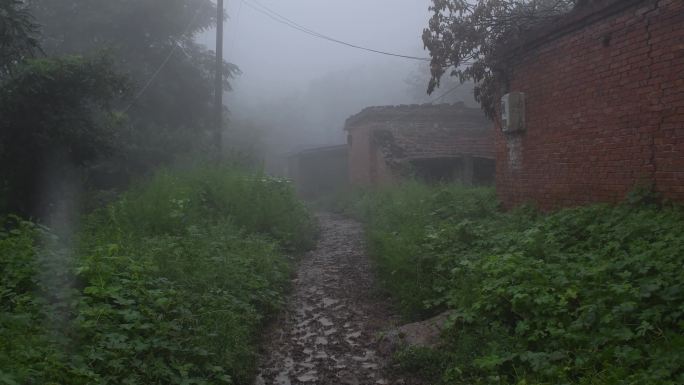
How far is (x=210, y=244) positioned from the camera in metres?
7.63

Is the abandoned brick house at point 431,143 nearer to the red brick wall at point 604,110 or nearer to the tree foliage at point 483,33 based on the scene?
the tree foliage at point 483,33

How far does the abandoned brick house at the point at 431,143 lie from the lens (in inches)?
778

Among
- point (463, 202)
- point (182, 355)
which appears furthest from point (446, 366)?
point (463, 202)

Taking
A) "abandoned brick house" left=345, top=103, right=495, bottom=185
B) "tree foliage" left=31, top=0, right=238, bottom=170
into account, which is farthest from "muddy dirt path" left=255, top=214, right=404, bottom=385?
"tree foliage" left=31, top=0, right=238, bottom=170

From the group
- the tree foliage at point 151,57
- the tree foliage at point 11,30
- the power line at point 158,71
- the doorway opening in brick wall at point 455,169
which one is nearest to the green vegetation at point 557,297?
the tree foliage at point 11,30

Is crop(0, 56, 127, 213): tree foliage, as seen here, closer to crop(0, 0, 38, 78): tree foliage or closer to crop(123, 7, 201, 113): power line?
crop(0, 0, 38, 78): tree foliage

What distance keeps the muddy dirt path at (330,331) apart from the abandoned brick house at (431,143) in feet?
34.2

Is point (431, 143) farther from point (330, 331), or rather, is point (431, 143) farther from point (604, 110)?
point (330, 331)

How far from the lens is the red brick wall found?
5.97 m

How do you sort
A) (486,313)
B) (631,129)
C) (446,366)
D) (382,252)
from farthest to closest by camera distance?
(382,252) → (631,129) → (486,313) → (446,366)

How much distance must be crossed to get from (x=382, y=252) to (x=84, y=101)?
7.77 metres

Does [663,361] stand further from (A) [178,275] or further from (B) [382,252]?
(B) [382,252]

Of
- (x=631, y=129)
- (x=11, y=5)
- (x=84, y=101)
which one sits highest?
(x=11, y=5)

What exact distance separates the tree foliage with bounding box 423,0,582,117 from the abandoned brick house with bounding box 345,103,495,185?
28.9 ft
